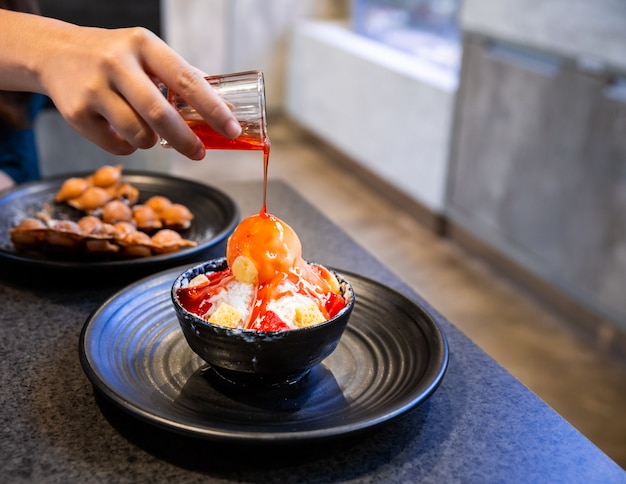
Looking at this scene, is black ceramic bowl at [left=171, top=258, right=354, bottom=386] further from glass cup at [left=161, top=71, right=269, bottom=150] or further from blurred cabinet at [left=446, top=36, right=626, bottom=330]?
blurred cabinet at [left=446, top=36, right=626, bottom=330]

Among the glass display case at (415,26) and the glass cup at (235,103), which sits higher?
the glass cup at (235,103)

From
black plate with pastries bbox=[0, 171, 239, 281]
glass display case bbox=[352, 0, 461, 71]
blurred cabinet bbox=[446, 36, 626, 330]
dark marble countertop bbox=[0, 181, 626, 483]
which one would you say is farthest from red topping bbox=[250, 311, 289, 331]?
glass display case bbox=[352, 0, 461, 71]

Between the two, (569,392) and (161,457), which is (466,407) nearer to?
(161,457)

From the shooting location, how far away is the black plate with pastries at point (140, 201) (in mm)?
1081

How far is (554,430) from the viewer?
0.80 meters

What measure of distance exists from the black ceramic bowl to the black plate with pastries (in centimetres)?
28

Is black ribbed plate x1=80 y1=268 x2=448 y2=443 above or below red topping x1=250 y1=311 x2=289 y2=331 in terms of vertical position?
below

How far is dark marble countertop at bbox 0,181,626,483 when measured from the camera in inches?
28.2

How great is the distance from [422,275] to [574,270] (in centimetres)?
64

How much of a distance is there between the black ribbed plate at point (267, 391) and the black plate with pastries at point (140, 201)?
0.10 metres

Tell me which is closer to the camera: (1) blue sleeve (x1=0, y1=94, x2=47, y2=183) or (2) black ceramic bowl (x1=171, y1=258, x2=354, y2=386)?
(2) black ceramic bowl (x1=171, y1=258, x2=354, y2=386)

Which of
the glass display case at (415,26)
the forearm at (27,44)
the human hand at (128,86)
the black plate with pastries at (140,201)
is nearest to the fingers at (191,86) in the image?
the human hand at (128,86)

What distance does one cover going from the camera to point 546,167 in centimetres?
271

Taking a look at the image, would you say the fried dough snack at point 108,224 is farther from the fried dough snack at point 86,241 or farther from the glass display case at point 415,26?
the glass display case at point 415,26
